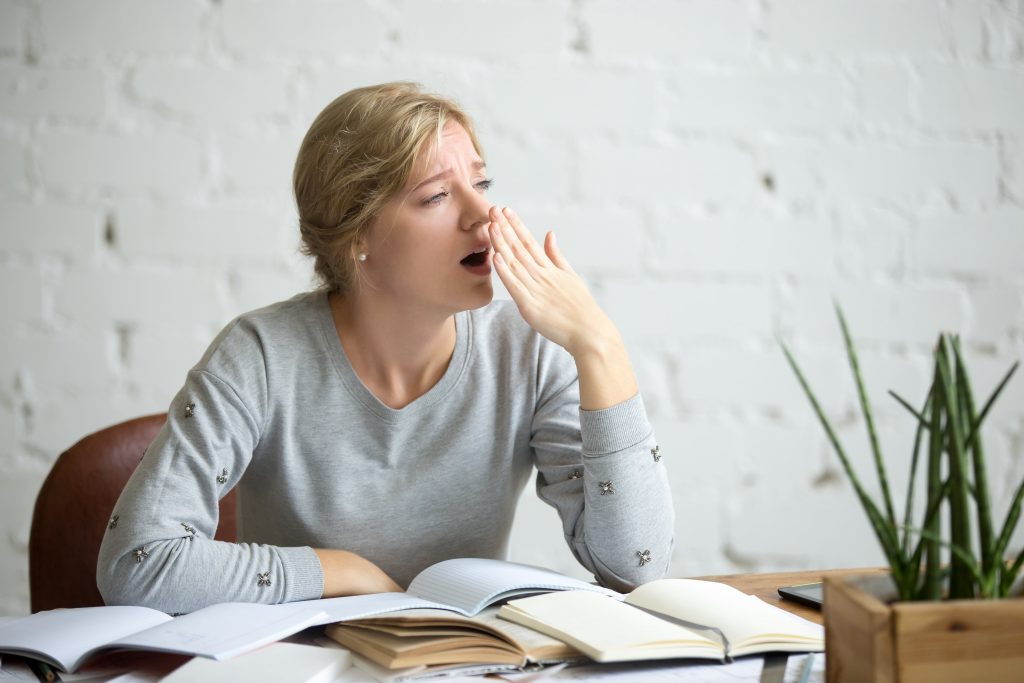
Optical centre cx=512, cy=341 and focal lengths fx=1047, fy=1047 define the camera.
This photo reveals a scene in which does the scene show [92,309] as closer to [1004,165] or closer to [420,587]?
[420,587]

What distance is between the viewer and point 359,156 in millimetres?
1330

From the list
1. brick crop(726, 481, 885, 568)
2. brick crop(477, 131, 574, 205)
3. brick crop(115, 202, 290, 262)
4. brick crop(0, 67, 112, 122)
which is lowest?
brick crop(726, 481, 885, 568)

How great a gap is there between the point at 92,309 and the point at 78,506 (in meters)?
0.59

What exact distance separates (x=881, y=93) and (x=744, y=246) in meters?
0.38

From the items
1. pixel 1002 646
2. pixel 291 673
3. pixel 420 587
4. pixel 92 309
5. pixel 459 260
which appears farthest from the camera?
pixel 92 309

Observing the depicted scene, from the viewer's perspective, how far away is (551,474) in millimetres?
1333

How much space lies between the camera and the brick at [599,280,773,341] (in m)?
1.88

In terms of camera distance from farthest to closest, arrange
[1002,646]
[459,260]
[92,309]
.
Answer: [92,309], [459,260], [1002,646]

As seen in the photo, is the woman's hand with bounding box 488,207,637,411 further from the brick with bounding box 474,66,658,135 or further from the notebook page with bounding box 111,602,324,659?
the brick with bounding box 474,66,658,135

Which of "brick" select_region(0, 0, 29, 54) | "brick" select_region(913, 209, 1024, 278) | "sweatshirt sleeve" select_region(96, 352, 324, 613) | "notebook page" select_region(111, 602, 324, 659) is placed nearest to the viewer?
"notebook page" select_region(111, 602, 324, 659)

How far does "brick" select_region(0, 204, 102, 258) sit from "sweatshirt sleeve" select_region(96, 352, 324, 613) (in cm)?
72

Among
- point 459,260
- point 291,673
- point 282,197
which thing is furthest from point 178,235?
point 291,673

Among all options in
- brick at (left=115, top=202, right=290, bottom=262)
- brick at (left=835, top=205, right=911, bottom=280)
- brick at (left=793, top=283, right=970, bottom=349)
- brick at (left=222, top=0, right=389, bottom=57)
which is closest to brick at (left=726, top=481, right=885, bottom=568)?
brick at (left=793, top=283, right=970, bottom=349)

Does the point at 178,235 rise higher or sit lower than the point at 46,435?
higher
